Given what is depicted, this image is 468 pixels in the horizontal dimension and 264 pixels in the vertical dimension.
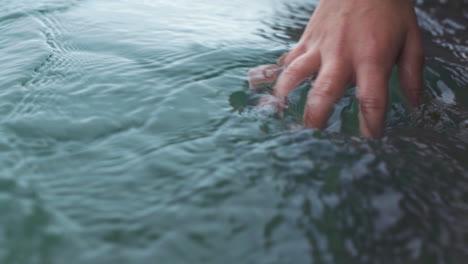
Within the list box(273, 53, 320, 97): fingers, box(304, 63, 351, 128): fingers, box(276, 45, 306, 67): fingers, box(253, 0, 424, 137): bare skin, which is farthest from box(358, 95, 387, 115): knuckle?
box(276, 45, 306, 67): fingers

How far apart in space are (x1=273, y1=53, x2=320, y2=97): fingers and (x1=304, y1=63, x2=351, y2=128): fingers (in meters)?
0.11

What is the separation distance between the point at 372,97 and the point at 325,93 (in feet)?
0.64

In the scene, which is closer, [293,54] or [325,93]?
[325,93]

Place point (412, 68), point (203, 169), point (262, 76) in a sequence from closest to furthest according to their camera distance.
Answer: point (203, 169) → point (412, 68) → point (262, 76)

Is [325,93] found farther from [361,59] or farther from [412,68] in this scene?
[412,68]

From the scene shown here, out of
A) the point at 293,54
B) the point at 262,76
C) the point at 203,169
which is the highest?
the point at 293,54

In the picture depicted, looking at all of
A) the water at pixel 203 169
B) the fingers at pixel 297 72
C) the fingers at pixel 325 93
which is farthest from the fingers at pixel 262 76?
the fingers at pixel 325 93

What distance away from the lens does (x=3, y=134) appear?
1.54 m

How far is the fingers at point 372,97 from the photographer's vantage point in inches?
64.4

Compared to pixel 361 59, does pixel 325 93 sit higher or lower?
lower

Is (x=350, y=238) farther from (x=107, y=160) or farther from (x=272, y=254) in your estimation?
(x=107, y=160)

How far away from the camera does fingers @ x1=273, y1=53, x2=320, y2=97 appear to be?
183 centimetres

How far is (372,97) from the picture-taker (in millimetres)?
1644

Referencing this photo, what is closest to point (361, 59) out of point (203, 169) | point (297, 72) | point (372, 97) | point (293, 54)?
point (372, 97)
